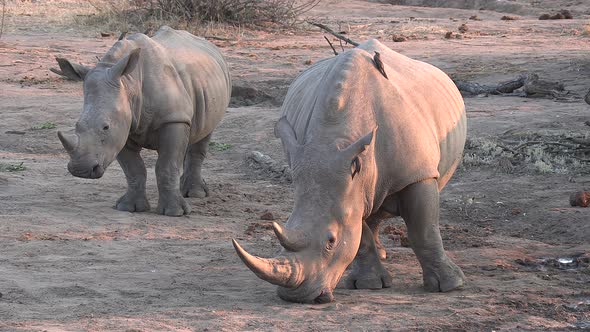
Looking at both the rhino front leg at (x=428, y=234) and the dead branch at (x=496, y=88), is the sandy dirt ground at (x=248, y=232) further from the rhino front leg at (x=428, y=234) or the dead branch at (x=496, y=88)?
the dead branch at (x=496, y=88)

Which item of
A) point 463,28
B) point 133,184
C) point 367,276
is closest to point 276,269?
point 367,276

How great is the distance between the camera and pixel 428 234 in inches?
240

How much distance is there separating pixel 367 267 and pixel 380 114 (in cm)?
96

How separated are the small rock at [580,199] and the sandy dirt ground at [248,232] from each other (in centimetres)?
7

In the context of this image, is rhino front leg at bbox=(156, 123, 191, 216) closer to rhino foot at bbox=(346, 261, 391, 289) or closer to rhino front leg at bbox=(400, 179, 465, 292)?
rhino foot at bbox=(346, 261, 391, 289)

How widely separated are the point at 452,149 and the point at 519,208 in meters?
2.37

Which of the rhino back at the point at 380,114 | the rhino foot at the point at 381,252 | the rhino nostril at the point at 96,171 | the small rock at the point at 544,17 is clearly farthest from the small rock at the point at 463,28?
the rhino back at the point at 380,114

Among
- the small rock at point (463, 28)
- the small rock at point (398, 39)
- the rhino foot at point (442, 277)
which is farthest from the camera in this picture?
the small rock at point (463, 28)

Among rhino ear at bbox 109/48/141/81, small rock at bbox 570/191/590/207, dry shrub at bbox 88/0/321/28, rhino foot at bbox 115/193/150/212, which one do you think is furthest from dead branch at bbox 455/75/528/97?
dry shrub at bbox 88/0/321/28

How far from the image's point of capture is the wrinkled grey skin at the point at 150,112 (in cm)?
815

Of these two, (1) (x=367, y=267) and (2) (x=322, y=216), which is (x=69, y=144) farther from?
(2) (x=322, y=216)

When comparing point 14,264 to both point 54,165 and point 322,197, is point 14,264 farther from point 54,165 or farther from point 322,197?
point 54,165

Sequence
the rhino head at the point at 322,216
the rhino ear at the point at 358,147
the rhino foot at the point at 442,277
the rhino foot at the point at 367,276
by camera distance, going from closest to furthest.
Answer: the rhino head at the point at 322,216
the rhino ear at the point at 358,147
the rhino foot at the point at 442,277
the rhino foot at the point at 367,276

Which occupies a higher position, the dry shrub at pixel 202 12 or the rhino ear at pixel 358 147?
the rhino ear at pixel 358 147
